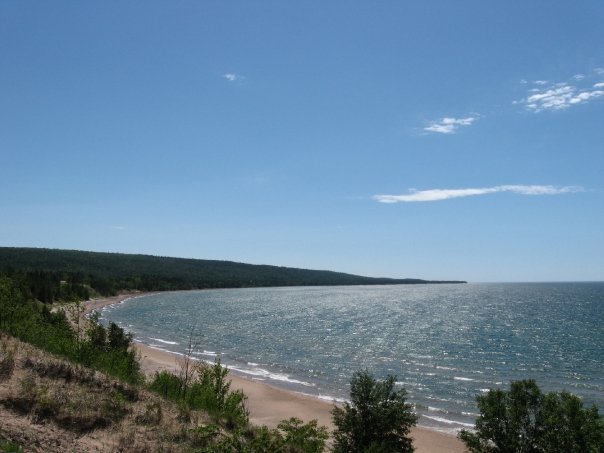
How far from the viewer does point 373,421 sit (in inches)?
522

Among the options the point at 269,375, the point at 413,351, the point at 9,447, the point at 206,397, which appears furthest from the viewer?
the point at 413,351

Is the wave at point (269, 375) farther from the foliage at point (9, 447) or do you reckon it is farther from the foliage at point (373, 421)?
the foliage at point (9, 447)

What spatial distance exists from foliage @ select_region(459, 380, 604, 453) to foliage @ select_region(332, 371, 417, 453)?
169cm

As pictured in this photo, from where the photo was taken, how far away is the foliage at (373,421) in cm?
1307

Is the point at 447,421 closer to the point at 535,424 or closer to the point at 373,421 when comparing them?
the point at 373,421

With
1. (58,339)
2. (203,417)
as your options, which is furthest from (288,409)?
(203,417)

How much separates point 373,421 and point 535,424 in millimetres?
4149

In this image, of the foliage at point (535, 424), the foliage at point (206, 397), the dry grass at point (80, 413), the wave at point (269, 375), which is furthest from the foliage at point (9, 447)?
the wave at point (269, 375)

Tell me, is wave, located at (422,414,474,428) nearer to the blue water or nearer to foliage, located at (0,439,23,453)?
the blue water

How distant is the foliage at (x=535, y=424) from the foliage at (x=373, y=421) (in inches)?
66.6

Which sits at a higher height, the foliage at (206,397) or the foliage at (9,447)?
the foliage at (9,447)

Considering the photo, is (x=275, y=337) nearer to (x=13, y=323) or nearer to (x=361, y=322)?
(x=361, y=322)

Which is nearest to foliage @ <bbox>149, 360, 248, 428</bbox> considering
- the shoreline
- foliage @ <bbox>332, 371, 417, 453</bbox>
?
foliage @ <bbox>332, 371, 417, 453</bbox>

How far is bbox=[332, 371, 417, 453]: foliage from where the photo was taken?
42.9 feet
